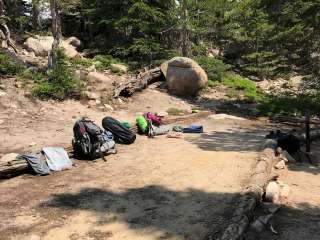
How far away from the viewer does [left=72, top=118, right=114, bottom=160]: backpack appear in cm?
992

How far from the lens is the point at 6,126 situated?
12531mm

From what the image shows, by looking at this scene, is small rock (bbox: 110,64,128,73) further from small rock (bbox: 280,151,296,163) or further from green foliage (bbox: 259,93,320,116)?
small rock (bbox: 280,151,296,163)

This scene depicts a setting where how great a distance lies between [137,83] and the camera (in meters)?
19.4

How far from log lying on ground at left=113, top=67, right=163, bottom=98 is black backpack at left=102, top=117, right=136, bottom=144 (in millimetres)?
5850

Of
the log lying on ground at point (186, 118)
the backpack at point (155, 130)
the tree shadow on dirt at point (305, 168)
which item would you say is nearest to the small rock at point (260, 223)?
the tree shadow on dirt at point (305, 168)

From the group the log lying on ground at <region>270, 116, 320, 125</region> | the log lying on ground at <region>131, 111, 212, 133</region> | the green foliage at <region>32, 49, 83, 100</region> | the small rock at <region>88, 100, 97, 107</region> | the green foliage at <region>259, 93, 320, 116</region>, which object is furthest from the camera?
the green foliage at <region>259, 93, 320, 116</region>

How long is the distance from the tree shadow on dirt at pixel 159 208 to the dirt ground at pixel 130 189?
0.02 m

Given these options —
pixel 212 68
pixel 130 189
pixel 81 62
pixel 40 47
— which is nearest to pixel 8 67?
pixel 81 62

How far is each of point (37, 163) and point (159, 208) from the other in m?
3.41

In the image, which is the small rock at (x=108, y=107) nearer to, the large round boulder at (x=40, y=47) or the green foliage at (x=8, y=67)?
the green foliage at (x=8, y=67)

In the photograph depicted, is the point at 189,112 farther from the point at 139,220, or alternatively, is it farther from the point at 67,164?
the point at 139,220

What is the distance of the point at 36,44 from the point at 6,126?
1126cm

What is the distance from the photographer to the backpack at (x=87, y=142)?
32.6 ft

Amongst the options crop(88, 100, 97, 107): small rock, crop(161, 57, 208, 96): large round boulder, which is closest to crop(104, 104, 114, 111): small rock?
crop(88, 100, 97, 107): small rock
